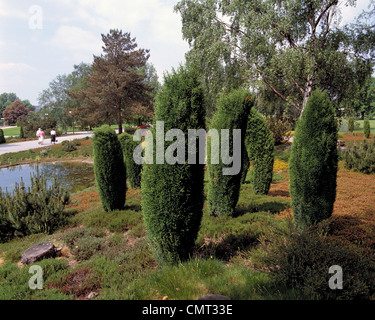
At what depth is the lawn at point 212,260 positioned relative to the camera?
2.80 meters

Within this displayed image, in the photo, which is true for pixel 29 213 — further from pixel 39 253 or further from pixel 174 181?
pixel 174 181

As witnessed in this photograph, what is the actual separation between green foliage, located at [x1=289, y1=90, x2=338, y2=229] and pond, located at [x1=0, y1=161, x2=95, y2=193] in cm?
963

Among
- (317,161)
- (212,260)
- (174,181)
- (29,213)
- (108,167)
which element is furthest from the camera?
(108,167)

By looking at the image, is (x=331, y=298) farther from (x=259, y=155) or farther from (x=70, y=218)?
(x=70, y=218)

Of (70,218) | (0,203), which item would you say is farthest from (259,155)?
(0,203)

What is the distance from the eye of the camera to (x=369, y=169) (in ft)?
35.7

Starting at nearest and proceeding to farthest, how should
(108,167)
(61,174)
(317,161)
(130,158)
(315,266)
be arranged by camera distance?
1. (315,266)
2. (317,161)
3. (108,167)
4. (130,158)
5. (61,174)

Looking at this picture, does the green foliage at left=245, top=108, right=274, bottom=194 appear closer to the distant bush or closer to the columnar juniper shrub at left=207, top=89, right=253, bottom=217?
the columnar juniper shrub at left=207, top=89, right=253, bottom=217

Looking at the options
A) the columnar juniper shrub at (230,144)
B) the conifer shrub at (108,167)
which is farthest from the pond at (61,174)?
the columnar juniper shrub at (230,144)

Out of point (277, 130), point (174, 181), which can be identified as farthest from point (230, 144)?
point (277, 130)

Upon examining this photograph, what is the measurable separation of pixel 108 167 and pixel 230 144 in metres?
3.22

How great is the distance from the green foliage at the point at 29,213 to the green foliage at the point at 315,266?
526 cm

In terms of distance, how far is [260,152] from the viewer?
7.67 metres
